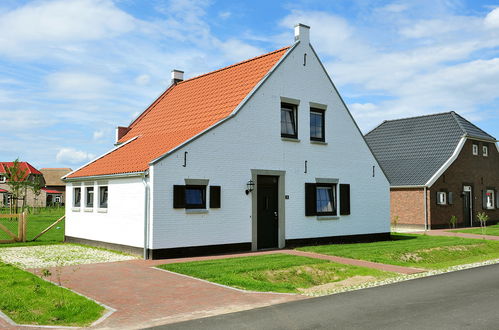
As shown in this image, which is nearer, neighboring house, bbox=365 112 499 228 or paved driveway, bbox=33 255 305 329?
paved driveway, bbox=33 255 305 329

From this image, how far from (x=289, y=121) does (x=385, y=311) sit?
11.5 m

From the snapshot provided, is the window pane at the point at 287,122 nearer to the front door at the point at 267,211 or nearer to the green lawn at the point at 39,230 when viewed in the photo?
the front door at the point at 267,211

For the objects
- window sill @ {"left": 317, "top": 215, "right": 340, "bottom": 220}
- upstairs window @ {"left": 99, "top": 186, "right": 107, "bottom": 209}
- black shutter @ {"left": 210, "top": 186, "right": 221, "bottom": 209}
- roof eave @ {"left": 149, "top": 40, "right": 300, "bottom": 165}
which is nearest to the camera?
roof eave @ {"left": 149, "top": 40, "right": 300, "bottom": 165}

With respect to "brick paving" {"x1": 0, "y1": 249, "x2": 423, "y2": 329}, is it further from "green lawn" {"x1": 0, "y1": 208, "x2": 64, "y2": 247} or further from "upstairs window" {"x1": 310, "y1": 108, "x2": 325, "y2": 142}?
"green lawn" {"x1": 0, "y1": 208, "x2": 64, "y2": 247}

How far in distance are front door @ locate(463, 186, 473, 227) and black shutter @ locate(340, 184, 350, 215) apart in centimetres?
1499

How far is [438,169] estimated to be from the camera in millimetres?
29406

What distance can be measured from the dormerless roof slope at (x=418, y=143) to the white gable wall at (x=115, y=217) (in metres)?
19.4

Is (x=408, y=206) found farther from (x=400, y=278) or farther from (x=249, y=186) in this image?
(x=400, y=278)

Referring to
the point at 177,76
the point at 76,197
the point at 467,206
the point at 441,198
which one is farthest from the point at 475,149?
the point at 76,197

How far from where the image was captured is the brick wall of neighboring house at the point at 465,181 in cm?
2928

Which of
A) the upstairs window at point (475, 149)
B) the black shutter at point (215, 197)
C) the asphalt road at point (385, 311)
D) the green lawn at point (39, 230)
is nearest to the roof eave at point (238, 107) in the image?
the black shutter at point (215, 197)

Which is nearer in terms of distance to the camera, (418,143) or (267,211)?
(267,211)

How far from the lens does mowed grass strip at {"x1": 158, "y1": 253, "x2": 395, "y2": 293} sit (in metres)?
10.9

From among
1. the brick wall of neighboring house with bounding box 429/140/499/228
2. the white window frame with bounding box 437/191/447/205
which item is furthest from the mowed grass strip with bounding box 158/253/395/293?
the white window frame with bounding box 437/191/447/205
